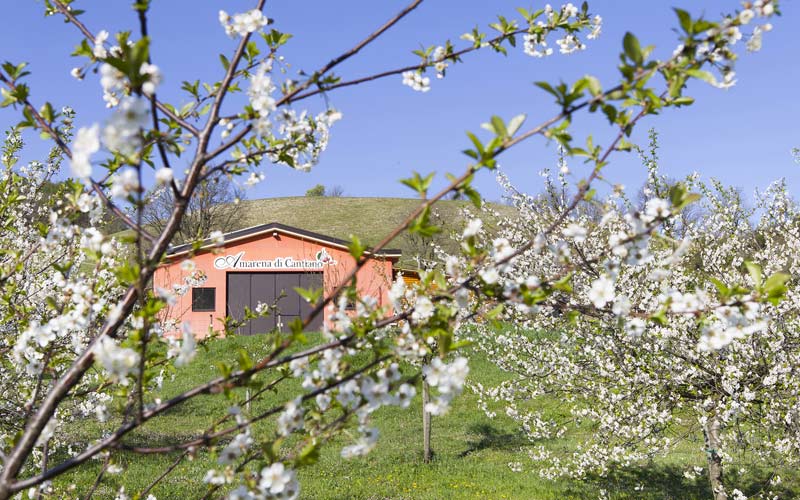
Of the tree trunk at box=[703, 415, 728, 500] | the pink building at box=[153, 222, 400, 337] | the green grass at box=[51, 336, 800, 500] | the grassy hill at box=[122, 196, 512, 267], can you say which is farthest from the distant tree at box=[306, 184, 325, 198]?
the tree trunk at box=[703, 415, 728, 500]

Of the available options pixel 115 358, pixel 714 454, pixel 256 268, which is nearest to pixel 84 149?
pixel 115 358

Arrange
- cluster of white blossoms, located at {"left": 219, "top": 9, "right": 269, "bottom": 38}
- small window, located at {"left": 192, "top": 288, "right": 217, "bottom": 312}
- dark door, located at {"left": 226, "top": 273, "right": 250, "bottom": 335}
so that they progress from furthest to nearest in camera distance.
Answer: dark door, located at {"left": 226, "top": 273, "right": 250, "bottom": 335}
small window, located at {"left": 192, "top": 288, "right": 217, "bottom": 312}
cluster of white blossoms, located at {"left": 219, "top": 9, "right": 269, "bottom": 38}

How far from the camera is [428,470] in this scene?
10.5 m

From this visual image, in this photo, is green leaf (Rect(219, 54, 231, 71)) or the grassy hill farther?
the grassy hill

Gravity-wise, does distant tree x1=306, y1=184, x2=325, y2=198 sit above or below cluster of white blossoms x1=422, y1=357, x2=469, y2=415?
above

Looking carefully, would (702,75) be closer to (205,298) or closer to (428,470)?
(428,470)

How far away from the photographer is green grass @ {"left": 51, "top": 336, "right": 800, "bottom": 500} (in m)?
9.01

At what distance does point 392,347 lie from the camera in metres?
1.73

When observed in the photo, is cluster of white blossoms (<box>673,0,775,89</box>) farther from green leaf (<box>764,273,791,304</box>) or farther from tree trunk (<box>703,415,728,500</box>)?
tree trunk (<box>703,415,728,500</box>)

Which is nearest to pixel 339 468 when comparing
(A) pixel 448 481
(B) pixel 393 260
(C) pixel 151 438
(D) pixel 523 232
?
(A) pixel 448 481

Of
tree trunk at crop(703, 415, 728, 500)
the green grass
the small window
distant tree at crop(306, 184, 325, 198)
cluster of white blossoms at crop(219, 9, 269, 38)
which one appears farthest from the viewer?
distant tree at crop(306, 184, 325, 198)

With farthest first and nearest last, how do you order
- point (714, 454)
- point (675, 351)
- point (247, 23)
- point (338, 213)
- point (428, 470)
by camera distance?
point (338, 213)
point (428, 470)
point (714, 454)
point (675, 351)
point (247, 23)

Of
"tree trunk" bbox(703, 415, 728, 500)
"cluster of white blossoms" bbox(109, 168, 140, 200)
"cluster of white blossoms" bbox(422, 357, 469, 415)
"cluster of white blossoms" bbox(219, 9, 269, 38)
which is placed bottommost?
"tree trunk" bbox(703, 415, 728, 500)

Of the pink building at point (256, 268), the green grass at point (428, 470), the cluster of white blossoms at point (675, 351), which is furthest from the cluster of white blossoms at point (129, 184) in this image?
the pink building at point (256, 268)
